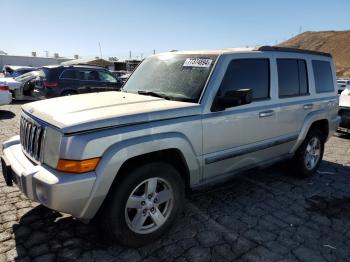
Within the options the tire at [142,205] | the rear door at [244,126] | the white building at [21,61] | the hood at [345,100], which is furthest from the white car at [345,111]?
the white building at [21,61]

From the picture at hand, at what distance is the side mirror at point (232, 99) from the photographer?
334 centimetres

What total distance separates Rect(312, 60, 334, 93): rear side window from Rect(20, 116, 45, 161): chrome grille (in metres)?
4.17

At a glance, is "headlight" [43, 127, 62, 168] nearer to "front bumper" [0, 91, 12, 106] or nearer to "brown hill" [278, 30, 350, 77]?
"front bumper" [0, 91, 12, 106]

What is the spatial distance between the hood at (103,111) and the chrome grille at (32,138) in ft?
0.33

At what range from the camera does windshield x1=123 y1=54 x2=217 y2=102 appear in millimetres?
3688

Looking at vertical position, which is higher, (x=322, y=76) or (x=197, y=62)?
(x=197, y=62)

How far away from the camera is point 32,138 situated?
3.20 meters

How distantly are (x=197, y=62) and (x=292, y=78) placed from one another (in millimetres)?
1640

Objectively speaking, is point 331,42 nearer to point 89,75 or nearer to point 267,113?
point 89,75

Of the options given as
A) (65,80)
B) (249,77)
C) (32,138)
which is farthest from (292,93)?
(65,80)

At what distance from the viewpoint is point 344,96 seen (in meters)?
8.36

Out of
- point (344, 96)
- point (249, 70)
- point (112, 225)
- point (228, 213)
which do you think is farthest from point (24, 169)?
point (344, 96)

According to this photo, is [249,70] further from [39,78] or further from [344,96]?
[39,78]

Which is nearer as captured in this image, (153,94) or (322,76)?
(153,94)
